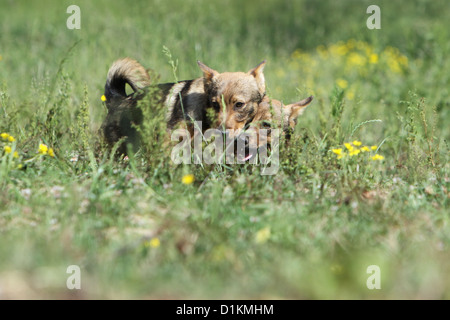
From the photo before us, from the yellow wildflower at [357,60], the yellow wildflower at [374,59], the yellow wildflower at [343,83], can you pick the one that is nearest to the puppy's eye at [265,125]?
the yellow wildflower at [343,83]

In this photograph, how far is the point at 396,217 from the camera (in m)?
3.00

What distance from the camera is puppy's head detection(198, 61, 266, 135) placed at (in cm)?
410

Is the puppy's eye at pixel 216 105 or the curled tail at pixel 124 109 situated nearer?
the puppy's eye at pixel 216 105

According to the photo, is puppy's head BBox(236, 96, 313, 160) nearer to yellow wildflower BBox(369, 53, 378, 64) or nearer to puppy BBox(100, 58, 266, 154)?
puppy BBox(100, 58, 266, 154)

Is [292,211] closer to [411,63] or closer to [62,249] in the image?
[62,249]

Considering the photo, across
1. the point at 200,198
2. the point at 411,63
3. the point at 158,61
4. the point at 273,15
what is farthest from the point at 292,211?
the point at 273,15

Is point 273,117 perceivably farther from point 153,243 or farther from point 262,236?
point 153,243

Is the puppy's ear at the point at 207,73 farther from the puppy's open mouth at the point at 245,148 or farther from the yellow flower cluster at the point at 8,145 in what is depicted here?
the yellow flower cluster at the point at 8,145

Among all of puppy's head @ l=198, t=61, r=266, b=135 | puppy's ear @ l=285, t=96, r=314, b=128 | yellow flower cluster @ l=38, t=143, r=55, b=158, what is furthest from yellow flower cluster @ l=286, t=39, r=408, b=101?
yellow flower cluster @ l=38, t=143, r=55, b=158

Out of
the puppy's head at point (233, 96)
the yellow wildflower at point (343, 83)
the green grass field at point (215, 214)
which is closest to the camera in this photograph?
the green grass field at point (215, 214)

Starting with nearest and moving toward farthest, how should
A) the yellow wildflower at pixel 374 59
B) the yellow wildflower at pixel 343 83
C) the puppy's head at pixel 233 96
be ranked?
the puppy's head at pixel 233 96
the yellow wildflower at pixel 343 83
the yellow wildflower at pixel 374 59

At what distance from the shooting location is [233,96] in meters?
4.22

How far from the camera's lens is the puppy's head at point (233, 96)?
13.5 feet

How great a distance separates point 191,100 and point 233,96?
1.14 feet
